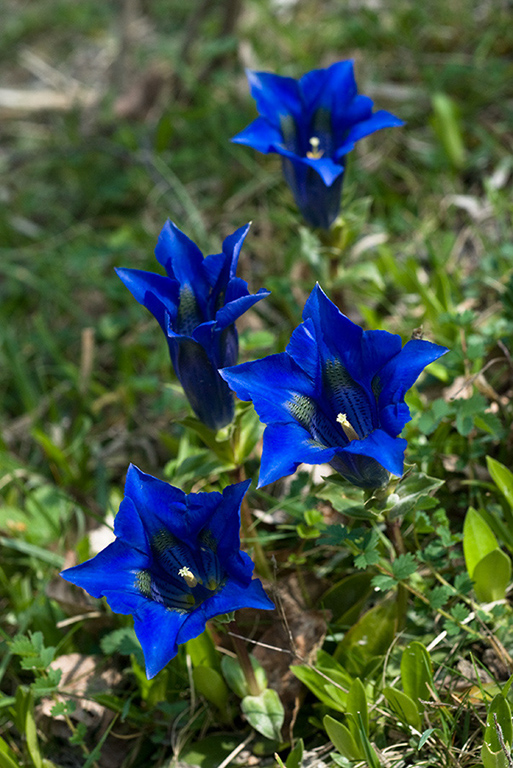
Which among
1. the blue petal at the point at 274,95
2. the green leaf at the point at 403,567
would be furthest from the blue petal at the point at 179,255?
the green leaf at the point at 403,567

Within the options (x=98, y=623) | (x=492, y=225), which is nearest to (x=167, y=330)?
(x=98, y=623)

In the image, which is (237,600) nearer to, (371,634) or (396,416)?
(396,416)

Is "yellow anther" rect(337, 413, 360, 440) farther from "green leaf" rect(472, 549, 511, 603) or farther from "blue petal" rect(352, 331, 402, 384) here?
"green leaf" rect(472, 549, 511, 603)

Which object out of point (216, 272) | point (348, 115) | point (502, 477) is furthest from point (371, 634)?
point (348, 115)

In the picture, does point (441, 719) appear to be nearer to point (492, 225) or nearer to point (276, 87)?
point (276, 87)

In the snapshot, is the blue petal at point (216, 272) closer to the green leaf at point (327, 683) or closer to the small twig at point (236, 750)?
the green leaf at point (327, 683)

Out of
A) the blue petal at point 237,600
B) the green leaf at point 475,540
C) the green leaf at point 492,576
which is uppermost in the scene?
the green leaf at point 475,540
